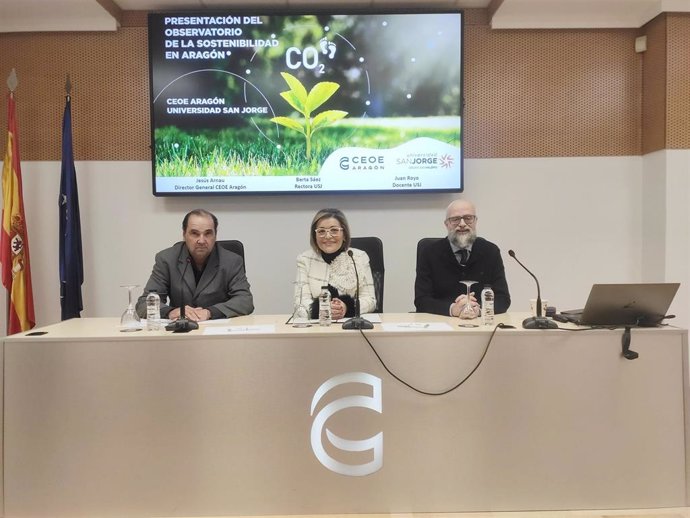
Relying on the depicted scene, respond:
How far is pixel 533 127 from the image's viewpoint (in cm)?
382

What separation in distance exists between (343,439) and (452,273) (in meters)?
1.25

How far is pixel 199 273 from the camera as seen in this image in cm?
269

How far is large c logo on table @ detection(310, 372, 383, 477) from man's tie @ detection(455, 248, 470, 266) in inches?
45.2

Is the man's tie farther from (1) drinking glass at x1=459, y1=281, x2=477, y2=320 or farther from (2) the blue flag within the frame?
(2) the blue flag

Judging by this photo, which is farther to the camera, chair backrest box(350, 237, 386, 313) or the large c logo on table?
chair backrest box(350, 237, 386, 313)

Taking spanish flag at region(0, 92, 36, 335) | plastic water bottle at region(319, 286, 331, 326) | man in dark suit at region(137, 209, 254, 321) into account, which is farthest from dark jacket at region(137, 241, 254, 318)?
spanish flag at region(0, 92, 36, 335)

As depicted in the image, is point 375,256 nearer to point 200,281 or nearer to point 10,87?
point 200,281

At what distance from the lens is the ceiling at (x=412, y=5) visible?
3.50 meters

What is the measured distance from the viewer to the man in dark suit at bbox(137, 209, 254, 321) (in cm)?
261

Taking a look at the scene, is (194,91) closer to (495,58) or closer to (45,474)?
(495,58)

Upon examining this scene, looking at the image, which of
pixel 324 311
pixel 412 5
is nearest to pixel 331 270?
pixel 324 311

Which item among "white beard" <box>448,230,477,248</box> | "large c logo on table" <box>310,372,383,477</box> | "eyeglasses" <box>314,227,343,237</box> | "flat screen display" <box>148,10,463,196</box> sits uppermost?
"flat screen display" <box>148,10,463,196</box>

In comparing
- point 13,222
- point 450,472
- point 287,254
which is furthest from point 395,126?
point 13,222

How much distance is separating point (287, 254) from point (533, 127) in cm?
207
